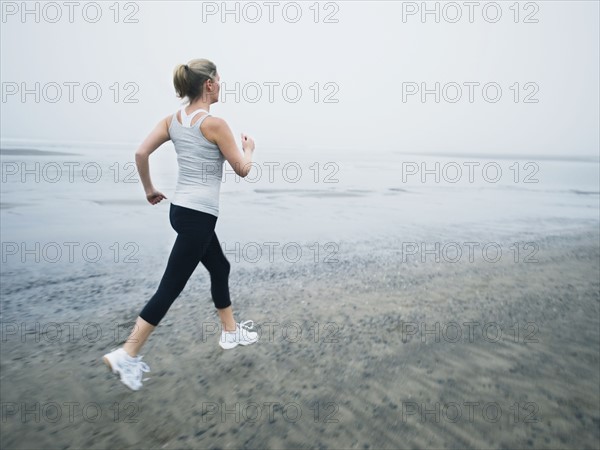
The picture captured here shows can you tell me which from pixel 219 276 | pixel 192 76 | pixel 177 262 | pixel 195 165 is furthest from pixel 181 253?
pixel 192 76

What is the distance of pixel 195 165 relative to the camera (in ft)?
9.25

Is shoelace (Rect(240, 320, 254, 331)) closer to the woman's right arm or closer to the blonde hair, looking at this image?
the woman's right arm

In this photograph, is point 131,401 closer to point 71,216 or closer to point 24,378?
point 24,378

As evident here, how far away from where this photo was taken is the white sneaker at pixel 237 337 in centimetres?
349

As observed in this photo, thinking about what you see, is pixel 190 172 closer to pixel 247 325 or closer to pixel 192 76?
pixel 192 76

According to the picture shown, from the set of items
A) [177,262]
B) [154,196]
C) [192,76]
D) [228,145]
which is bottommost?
[177,262]

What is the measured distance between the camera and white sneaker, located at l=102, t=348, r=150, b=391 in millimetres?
2760

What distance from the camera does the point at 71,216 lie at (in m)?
9.27

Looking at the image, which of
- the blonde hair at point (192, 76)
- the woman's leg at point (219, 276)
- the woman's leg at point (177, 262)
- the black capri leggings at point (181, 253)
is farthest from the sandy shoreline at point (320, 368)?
the blonde hair at point (192, 76)

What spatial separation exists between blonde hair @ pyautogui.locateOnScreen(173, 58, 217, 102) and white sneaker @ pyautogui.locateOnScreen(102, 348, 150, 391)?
1.94 m

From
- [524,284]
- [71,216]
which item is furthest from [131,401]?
[71,216]

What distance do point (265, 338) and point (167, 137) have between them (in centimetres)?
205

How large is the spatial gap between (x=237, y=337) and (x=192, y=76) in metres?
2.25

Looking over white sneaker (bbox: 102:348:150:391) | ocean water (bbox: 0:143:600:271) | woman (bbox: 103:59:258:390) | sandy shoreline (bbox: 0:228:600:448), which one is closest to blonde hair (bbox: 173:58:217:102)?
woman (bbox: 103:59:258:390)
